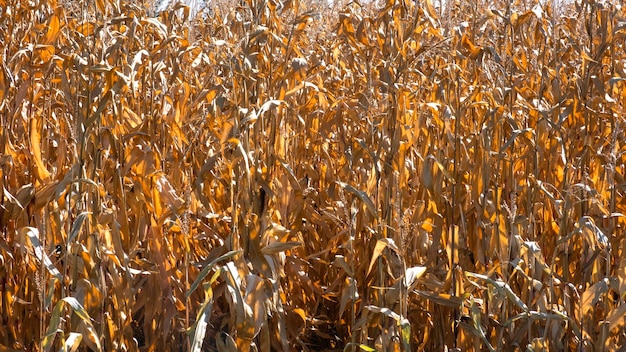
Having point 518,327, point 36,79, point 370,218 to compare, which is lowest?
point 518,327

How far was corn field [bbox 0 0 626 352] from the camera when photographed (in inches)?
77.1

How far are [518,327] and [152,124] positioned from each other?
1250 mm

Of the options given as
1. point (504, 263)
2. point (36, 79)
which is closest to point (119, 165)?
point (36, 79)

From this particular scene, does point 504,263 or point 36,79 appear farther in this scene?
point 36,79

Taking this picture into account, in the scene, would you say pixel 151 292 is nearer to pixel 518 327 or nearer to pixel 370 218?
pixel 370 218

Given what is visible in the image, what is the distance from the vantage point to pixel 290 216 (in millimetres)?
2381

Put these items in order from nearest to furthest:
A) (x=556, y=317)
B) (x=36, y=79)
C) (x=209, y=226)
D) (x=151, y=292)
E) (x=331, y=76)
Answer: (x=556, y=317) → (x=151, y=292) → (x=209, y=226) → (x=36, y=79) → (x=331, y=76)

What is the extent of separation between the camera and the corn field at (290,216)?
1.96 metres

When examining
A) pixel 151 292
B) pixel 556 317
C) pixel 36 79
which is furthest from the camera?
pixel 36 79

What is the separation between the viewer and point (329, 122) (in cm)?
282

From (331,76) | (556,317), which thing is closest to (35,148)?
(556,317)

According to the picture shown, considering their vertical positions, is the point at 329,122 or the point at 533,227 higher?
the point at 329,122

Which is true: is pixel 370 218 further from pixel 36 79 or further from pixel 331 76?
pixel 331 76

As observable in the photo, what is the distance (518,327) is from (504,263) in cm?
29
